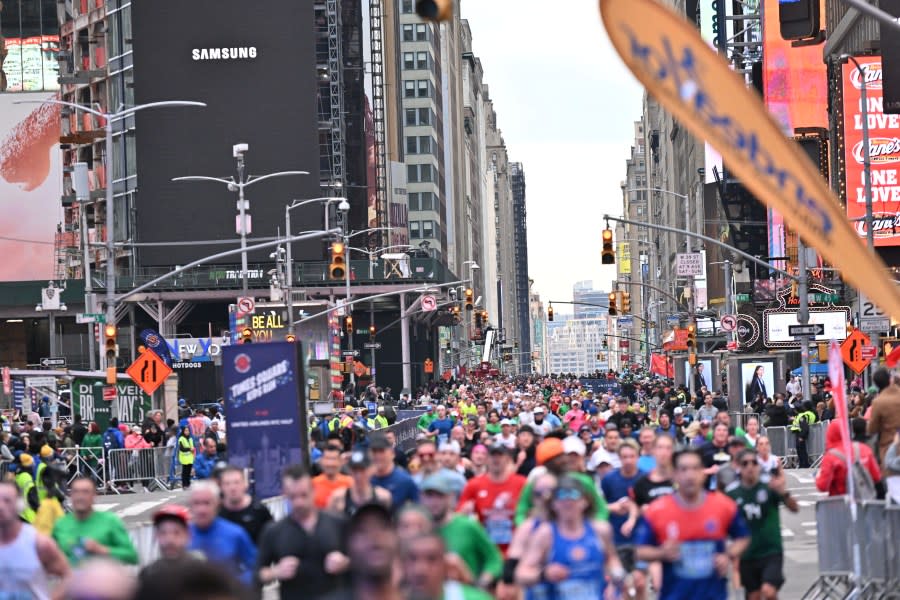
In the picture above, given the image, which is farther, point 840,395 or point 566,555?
point 840,395

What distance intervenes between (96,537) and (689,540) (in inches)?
151

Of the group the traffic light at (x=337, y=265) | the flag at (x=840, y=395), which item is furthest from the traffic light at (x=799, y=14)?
the traffic light at (x=337, y=265)


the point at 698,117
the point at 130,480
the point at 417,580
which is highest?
the point at 698,117

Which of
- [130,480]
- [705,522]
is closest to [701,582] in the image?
[705,522]

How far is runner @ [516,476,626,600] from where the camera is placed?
31.9ft

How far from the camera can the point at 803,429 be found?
34.7 metres

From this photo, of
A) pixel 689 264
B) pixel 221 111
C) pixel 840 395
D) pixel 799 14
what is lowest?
pixel 840 395

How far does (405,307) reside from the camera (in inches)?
3698

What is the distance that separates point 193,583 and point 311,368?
5781 cm

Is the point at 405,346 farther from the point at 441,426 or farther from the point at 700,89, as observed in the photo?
the point at 700,89

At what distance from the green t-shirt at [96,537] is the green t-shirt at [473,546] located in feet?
8.17

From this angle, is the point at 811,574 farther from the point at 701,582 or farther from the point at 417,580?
the point at 417,580

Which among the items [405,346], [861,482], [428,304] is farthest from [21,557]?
[405,346]

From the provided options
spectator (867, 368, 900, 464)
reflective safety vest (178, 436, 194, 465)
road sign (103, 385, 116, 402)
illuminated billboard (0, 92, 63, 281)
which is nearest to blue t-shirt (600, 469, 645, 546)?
spectator (867, 368, 900, 464)
